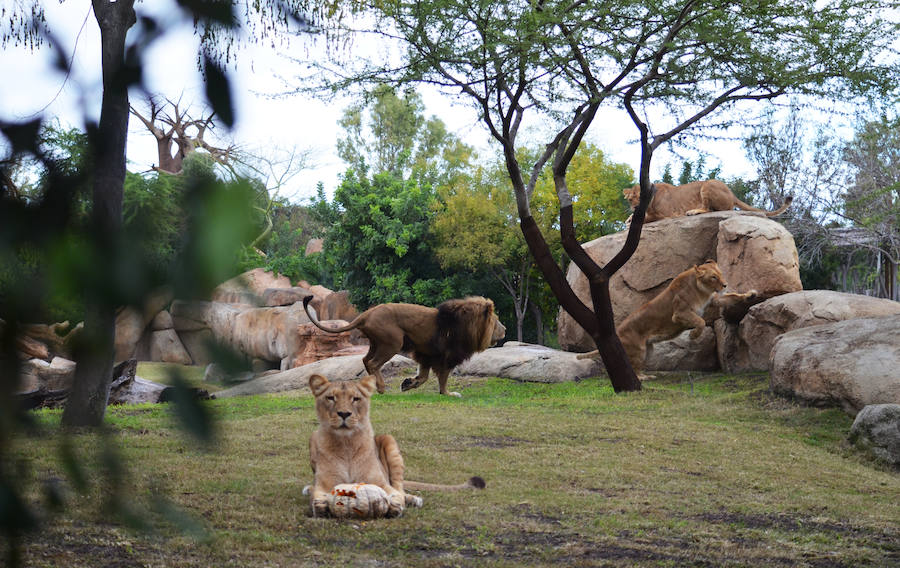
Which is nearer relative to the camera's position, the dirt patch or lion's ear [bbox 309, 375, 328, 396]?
lion's ear [bbox 309, 375, 328, 396]

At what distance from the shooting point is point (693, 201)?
17312mm

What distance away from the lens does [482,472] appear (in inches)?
247

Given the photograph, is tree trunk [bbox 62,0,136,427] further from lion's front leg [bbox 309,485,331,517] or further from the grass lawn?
lion's front leg [bbox 309,485,331,517]

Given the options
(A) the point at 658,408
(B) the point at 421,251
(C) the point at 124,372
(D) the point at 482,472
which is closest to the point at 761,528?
(D) the point at 482,472

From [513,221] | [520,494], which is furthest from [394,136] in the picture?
[520,494]

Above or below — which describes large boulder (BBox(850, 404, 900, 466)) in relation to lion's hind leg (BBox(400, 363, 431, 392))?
below

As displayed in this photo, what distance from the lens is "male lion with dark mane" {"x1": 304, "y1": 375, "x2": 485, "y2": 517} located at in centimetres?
463

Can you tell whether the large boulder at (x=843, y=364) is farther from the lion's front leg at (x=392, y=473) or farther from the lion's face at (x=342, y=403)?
the lion's face at (x=342, y=403)

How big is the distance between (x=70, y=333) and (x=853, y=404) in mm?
9296

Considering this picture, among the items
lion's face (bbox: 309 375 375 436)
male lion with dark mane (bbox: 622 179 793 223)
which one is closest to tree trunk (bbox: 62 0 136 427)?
lion's face (bbox: 309 375 375 436)

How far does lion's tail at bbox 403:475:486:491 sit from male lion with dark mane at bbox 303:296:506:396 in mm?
6040

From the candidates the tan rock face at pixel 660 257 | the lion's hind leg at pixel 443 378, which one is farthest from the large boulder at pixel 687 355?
the lion's hind leg at pixel 443 378

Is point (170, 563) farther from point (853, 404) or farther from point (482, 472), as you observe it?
point (853, 404)

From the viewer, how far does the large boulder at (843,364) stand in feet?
28.8
